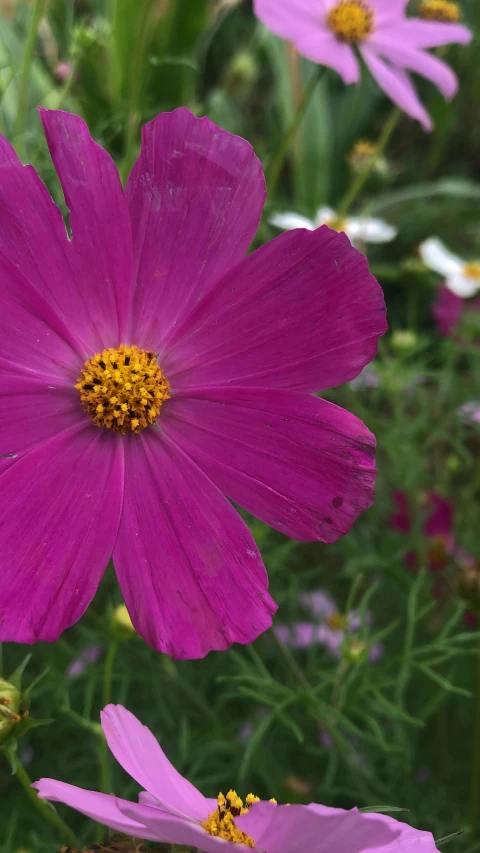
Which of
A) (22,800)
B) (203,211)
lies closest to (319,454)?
(203,211)

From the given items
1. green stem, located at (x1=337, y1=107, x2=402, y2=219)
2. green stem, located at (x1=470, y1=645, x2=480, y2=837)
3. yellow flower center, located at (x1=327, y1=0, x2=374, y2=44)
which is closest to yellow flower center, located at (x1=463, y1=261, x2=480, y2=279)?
green stem, located at (x1=337, y1=107, x2=402, y2=219)

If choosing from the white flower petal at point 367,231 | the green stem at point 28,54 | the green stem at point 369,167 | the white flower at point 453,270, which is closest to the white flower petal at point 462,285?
the white flower at point 453,270

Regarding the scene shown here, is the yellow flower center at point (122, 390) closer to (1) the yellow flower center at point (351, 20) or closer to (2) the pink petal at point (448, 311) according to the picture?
(1) the yellow flower center at point (351, 20)

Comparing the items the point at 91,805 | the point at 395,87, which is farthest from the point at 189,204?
the point at 395,87

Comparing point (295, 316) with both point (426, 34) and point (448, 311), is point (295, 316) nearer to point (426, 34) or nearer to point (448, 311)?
point (426, 34)

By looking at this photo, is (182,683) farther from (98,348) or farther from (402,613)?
(98,348)
